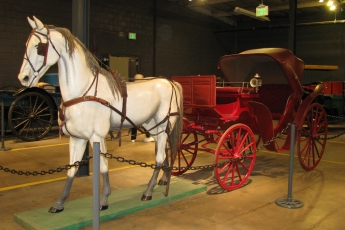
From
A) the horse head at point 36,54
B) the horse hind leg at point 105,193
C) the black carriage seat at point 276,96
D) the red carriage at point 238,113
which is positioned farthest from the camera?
the black carriage seat at point 276,96

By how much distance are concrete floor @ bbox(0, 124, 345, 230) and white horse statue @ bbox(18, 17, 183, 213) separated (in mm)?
690

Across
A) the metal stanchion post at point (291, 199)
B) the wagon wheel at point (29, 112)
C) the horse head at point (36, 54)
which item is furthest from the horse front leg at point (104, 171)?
the wagon wheel at point (29, 112)

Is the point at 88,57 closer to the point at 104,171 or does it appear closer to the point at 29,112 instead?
the point at 104,171

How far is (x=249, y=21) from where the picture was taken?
17.2 metres

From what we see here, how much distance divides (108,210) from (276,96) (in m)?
3.99

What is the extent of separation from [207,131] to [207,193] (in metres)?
0.83

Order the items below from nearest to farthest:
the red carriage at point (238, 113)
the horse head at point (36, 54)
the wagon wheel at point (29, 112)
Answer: the horse head at point (36, 54)
the red carriage at point (238, 113)
the wagon wheel at point (29, 112)

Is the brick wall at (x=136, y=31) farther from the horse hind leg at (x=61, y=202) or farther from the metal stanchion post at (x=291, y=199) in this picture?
the metal stanchion post at (x=291, y=199)

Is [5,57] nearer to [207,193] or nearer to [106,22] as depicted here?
[106,22]

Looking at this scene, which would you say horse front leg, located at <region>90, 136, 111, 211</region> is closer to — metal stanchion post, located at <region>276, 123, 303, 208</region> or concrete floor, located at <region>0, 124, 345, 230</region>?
concrete floor, located at <region>0, 124, 345, 230</region>

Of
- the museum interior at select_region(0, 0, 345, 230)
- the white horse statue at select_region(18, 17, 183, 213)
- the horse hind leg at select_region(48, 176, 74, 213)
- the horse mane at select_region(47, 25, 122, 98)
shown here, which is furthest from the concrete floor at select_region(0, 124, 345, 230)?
the horse mane at select_region(47, 25, 122, 98)

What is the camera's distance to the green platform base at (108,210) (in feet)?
10.6

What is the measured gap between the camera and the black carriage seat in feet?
20.4

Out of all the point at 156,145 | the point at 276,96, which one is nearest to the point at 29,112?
the point at 156,145
